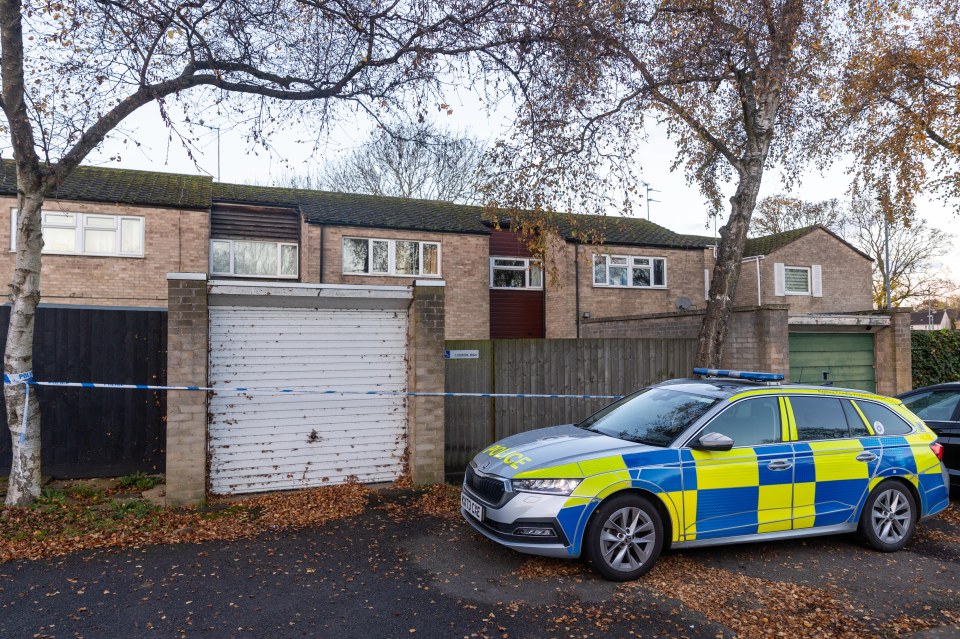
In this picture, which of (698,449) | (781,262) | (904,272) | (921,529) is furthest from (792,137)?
(904,272)

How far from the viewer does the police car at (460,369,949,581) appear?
4551 mm

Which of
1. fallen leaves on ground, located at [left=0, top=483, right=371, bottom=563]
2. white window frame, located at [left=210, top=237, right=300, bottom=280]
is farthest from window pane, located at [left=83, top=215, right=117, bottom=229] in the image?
fallen leaves on ground, located at [left=0, top=483, right=371, bottom=563]

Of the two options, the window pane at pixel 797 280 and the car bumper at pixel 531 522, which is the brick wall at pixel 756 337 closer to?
the car bumper at pixel 531 522

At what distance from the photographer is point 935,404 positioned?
752cm

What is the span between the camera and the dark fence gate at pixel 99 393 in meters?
7.27

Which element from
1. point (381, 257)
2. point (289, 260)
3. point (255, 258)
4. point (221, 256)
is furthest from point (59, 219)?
point (381, 257)

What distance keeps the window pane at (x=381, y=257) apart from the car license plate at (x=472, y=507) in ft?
41.8

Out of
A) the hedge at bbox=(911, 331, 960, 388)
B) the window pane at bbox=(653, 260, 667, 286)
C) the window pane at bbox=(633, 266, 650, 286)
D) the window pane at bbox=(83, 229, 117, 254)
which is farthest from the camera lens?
the window pane at bbox=(653, 260, 667, 286)

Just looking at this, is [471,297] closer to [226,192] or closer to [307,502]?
[226,192]

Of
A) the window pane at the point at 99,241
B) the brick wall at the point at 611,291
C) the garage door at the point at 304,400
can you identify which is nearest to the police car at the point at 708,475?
the garage door at the point at 304,400

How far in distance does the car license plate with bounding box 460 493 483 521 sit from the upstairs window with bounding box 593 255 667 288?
14.8 meters

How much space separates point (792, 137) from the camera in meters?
10.4

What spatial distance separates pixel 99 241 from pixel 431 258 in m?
8.48

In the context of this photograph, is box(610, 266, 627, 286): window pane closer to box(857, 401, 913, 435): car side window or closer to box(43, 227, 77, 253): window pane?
box(857, 401, 913, 435): car side window
